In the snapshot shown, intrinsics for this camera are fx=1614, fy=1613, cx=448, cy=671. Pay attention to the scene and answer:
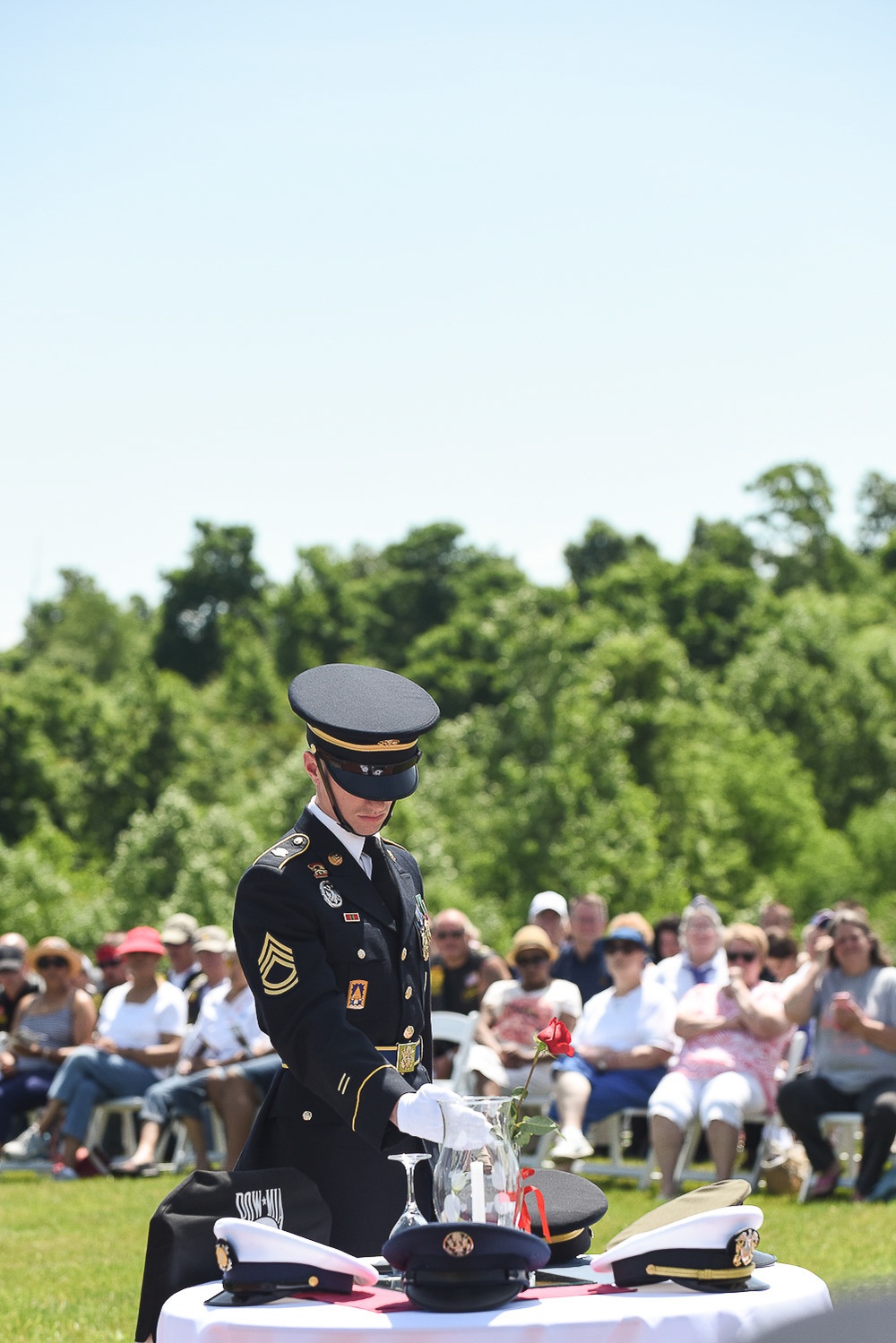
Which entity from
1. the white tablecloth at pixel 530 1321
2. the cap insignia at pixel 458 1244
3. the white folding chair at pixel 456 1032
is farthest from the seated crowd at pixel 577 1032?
the cap insignia at pixel 458 1244

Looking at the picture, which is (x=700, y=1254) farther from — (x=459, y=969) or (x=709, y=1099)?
(x=459, y=969)

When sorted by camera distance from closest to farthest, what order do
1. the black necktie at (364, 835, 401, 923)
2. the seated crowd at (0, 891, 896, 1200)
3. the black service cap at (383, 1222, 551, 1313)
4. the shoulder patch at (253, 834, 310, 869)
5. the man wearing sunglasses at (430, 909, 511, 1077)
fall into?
the black service cap at (383, 1222, 551, 1313) < the shoulder patch at (253, 834, 310, 869) < the black necktie at (364, 835, 401, 923) < the seated crowd at (0, 891, 896, 1200) < the man wearing sunglasses at (430, 909, 511, 1077)

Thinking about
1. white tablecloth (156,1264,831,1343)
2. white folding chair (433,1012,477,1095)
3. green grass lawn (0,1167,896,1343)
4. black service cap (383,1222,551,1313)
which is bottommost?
green grass lawn (0,1167,896,1343)

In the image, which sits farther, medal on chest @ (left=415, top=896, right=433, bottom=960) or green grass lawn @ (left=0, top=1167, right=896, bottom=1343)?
green grass lawn @ (left=0, top=1167, right=896, bottom=1343)

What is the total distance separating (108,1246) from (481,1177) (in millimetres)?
6019

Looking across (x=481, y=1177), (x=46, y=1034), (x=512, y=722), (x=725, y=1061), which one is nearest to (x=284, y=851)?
(x=481, y=1177)

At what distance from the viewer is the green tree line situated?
1222 inches

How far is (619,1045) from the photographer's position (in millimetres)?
10320

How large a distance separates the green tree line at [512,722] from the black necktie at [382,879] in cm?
940

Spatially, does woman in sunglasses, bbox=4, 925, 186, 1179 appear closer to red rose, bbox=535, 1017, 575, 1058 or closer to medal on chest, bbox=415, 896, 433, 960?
medal on chest, bbox=415, 896, 433, 960

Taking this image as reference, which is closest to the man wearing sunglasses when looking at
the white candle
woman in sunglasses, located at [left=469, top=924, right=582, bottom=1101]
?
woman in sunglasses, located at [left=469, top=924, right=582, bottom=1101]

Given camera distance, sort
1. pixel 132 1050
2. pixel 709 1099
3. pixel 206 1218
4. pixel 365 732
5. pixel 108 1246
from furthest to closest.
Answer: pixel 132 1050
pixel 709 1099
pixel 108 1246
pixel 365 732
pixel 206 1218

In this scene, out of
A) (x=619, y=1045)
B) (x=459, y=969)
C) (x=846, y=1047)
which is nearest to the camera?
(x=846, y=1047)

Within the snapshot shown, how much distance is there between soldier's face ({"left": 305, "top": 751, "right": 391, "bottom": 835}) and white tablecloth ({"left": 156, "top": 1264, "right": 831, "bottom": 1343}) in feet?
3.53
